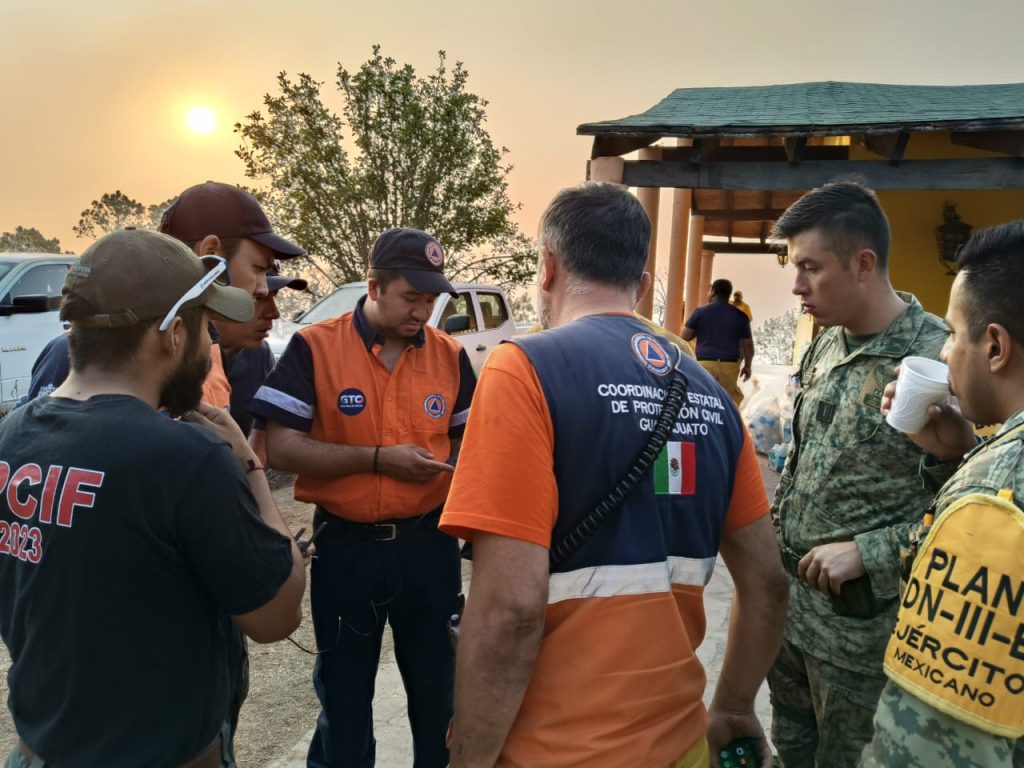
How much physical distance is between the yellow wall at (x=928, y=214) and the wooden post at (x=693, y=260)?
16.0 ft

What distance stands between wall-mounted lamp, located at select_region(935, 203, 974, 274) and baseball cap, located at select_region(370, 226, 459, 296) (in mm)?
7303

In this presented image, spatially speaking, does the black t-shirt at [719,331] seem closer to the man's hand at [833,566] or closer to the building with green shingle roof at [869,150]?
the building with green shingle roof at [869,150]

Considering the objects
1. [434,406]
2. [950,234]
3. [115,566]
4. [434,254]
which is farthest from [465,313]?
[115,566]

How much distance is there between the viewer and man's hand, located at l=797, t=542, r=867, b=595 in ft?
6.80

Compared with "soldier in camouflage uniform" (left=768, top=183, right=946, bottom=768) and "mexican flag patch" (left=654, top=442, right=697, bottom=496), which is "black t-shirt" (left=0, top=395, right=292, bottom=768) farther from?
"soldier in camouflage uniform" (left=768, top=183, right=946, bottom=768)

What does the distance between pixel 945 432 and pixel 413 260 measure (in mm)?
1889

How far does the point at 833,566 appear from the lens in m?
2.08

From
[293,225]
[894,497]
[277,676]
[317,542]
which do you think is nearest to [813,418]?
[894,497]

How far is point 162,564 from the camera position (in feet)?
4.58

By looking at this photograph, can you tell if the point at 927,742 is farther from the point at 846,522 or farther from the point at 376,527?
the point at 376,527

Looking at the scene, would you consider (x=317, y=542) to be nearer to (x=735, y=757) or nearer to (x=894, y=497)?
(x=735, y=757)

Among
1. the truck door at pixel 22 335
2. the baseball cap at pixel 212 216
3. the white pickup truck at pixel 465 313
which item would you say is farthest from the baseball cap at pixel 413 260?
the truck door at pixel 22 335

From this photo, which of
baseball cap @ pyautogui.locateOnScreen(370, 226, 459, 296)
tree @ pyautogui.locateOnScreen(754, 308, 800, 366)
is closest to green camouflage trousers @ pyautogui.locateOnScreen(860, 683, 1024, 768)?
baseball cap @ pyautogui.locateOnScreen(370, 226, 459, 296)

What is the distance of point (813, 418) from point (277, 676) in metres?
3.14
